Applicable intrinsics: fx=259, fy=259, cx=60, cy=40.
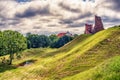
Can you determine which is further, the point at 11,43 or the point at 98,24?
the point at 98,24

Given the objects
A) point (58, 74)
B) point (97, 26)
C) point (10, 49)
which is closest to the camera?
point (58, 74)

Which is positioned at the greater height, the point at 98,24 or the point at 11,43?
the point at 98,24

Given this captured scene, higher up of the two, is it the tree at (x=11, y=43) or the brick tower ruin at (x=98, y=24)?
the brick tower ruin at (x=98, y=24)

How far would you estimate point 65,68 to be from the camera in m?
79.4

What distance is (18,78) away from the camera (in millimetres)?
77812

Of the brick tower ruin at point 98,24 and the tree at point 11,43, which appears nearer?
the tree at point 11,43

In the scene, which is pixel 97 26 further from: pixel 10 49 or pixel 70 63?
pixel 70 63

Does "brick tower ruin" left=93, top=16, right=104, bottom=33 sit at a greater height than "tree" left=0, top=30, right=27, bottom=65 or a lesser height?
greater

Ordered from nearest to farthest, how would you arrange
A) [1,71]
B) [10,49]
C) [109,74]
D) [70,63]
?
[109,74]
[70,63]
[1,71]
[10,49]

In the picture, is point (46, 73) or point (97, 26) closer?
point (46, 73)

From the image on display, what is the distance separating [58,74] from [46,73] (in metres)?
5.85

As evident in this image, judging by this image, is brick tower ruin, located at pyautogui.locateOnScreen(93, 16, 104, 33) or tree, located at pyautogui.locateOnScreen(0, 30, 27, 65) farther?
brick tower ruin, located at pyautogui.locateOnScreen(93, 16, 104, 33)

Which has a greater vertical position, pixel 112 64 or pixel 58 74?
pixel 112 64

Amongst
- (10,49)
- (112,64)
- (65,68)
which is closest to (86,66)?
(65,68)
